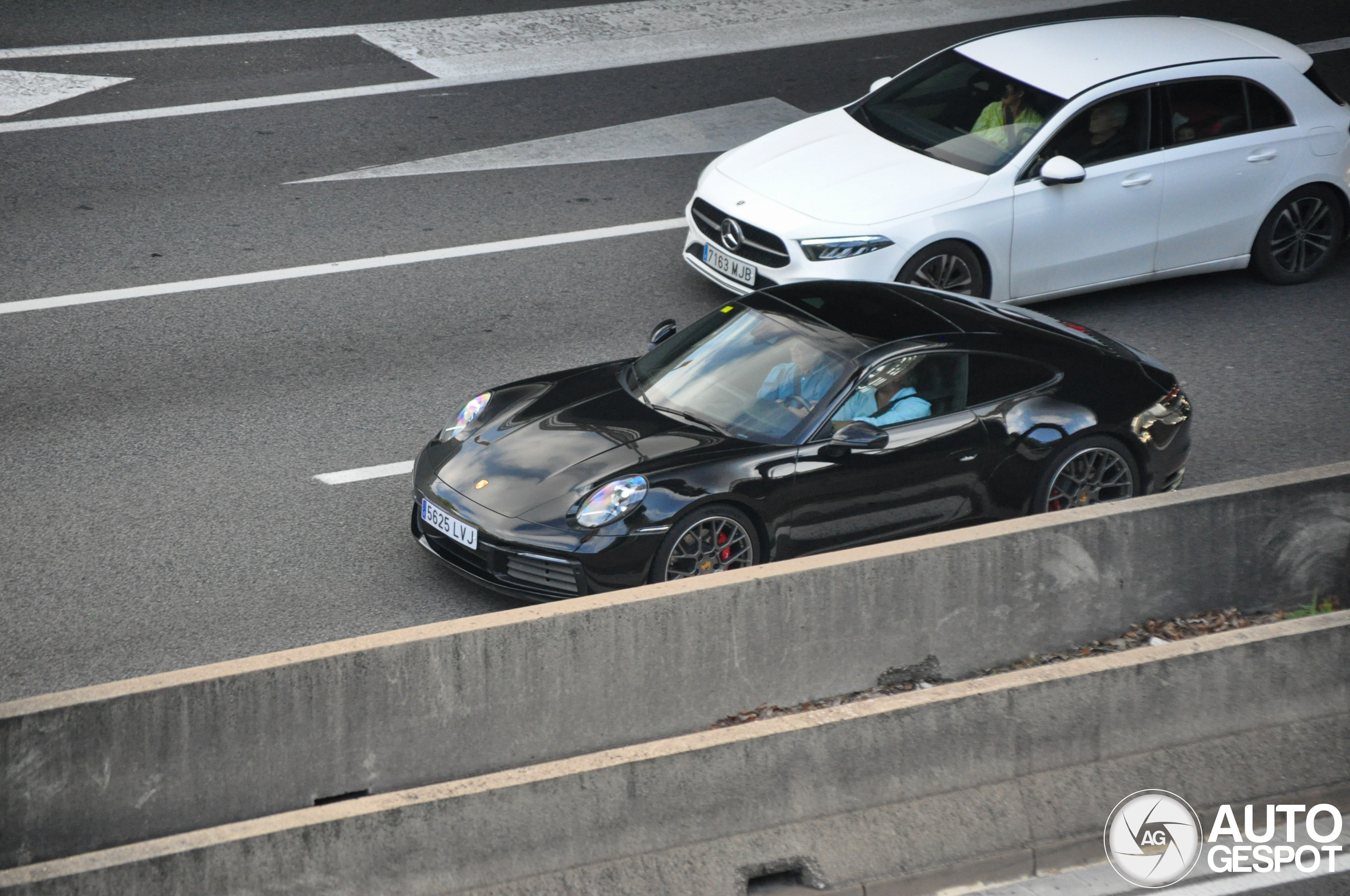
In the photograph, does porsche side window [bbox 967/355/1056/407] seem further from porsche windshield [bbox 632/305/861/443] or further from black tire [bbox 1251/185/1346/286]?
black tire [bbox 1251/185/1346/286]

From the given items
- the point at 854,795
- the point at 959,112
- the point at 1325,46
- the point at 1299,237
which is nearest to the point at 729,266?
the point at 959,112

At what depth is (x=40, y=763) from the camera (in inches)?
205

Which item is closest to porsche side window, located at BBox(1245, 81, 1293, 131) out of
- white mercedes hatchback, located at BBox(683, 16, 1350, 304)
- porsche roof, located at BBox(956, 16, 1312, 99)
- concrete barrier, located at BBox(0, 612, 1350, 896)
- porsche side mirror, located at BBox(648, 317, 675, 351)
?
white mercedes hatchback, located at BBox(683, 16, 1350, 304)

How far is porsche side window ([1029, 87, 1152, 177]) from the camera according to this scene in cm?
1016

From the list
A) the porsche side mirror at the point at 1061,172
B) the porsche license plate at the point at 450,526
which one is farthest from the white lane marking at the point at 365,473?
the porsche side mirror at the point at 1061,172

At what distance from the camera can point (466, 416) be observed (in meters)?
7.72

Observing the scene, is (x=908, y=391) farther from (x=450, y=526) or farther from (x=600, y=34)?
(x=600, y=34)

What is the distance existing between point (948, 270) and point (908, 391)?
2718mm

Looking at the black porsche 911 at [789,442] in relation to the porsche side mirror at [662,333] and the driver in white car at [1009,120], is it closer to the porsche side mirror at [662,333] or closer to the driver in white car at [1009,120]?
the porsche side mirror at [662,333]

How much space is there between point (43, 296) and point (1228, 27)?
8914 millimetres

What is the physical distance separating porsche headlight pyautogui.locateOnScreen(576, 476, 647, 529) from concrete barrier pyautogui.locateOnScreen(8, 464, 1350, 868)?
0.76 m

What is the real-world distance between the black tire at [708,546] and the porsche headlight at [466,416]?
140cm

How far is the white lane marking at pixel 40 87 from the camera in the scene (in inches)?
528

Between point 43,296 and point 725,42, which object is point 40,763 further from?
point 725,42
